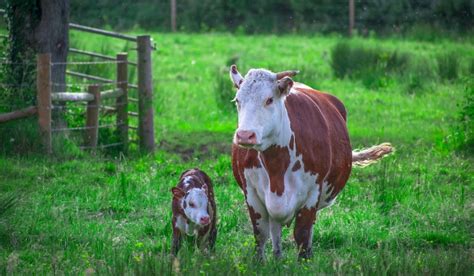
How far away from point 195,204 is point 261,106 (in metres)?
0.98

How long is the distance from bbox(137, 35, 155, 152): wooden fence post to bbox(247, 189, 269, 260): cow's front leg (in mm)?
5785

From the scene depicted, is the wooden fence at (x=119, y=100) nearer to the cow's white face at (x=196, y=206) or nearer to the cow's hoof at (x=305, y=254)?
the cow's white face at (x=196, y=206)

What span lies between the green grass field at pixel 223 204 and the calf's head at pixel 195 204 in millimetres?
224

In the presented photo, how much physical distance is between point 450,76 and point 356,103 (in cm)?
280

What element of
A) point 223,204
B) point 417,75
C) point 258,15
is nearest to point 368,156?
point 223,204

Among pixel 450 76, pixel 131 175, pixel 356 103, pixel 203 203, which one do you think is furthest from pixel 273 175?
pixel 450 76

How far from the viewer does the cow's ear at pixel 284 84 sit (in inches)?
263

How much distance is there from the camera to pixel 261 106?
21.7ft

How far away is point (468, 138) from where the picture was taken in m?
12.2

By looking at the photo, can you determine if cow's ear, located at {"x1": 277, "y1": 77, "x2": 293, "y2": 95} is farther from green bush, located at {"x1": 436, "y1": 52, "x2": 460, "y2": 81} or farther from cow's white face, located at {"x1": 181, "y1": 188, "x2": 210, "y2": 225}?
green bush, located at {"x1": 436, "y1": 52, "x2": 460, "y2": 81}

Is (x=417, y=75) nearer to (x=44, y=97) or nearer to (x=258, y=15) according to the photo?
(x=44, y=97)

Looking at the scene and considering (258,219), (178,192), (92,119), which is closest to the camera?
(258,219)

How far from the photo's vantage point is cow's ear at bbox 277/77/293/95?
6680mm

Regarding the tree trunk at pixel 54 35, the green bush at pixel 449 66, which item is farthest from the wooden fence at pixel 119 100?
the green bush at pixel 449 66
